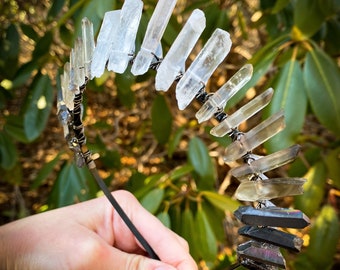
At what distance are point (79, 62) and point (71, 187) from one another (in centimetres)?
59

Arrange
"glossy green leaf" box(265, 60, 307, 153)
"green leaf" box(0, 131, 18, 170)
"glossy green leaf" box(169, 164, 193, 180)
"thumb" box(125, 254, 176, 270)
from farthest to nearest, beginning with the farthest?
"green leaf" box(0, 131, 18, 170) < "glossy green leaf" box(169, 164, 193, 180) < "glossy green leaf" box(265, 60, 307, 153) < "thumb" box(125, 254, 176, 270)

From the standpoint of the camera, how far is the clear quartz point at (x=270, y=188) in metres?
0.41

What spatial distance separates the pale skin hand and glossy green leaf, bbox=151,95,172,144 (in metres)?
0.51

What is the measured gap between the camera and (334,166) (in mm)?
→ 892

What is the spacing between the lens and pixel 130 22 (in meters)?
0.46

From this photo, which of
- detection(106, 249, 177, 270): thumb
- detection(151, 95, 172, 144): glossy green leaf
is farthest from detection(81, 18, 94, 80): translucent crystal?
detection(151, 95, 172, 144): glossy green leaf

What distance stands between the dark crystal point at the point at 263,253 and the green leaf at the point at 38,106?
0.70 meters

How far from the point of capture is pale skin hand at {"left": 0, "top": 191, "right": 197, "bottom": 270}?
0.54m

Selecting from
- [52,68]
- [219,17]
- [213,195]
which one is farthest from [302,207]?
[52,68]

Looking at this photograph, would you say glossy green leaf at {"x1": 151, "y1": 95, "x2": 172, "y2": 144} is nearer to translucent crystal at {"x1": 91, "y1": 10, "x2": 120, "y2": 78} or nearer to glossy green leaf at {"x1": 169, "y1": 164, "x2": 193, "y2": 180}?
glossy green leaf at {"x1": 169, "y1": 164, "x2": 193, "y2": 180}

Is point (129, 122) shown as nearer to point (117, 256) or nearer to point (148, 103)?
point (148, 103)

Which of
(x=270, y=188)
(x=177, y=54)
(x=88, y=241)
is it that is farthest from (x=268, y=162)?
(x=88, y=241)

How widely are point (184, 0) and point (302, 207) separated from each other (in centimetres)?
94

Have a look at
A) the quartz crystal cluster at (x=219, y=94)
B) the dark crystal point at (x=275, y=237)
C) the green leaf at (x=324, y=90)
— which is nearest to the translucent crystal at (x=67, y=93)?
the quartz crystal cluster at (x=219, y=94)
